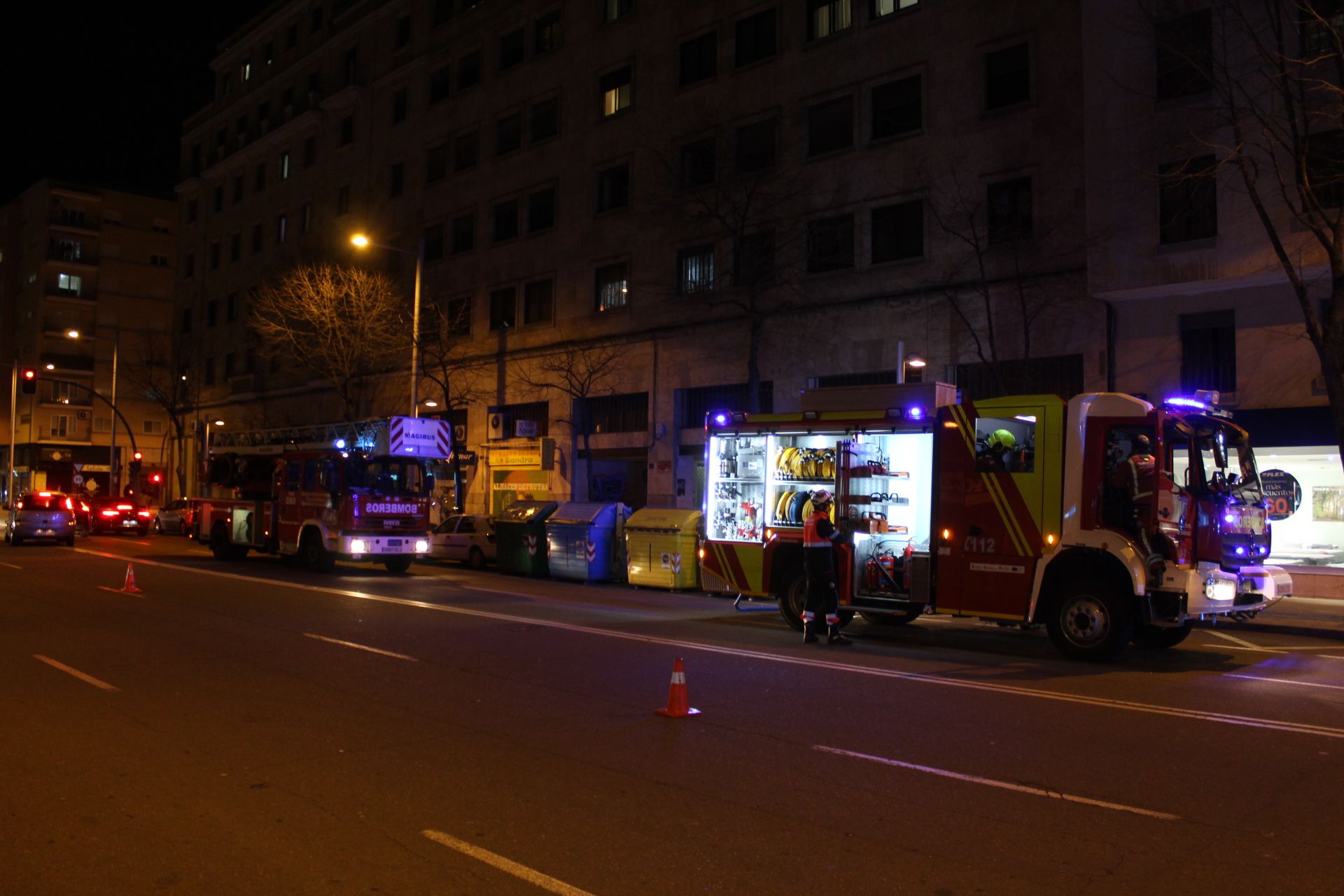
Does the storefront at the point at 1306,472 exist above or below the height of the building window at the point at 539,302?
below

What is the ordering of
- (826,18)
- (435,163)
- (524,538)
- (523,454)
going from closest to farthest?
(524,538) → (826,18) → (523,454) → (435,163)

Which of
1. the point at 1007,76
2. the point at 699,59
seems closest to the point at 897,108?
the point at 1007,76

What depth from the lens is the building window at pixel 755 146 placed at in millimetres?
29219

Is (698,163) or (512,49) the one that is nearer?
(698,163)

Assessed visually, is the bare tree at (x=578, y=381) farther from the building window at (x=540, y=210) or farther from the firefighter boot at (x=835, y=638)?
the firefighter boot at (x=835, y=638)

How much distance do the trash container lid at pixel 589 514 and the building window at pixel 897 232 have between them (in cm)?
921

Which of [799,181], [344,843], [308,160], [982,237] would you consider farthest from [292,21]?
[344,843]

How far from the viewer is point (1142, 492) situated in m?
11.5

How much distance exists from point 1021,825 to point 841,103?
81.3ft

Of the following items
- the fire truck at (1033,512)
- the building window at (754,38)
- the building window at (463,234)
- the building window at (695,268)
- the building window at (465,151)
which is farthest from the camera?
the building window at (465,151)

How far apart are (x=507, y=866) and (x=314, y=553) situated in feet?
66.0

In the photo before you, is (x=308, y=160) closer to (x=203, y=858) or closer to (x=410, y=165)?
(x=410, y=165)

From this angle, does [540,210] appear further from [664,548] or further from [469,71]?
[664,548]

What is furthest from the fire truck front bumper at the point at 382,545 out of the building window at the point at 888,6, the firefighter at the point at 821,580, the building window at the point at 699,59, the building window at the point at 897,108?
the building window at the point at 888,6
